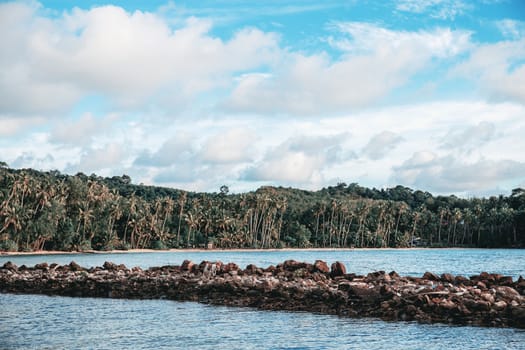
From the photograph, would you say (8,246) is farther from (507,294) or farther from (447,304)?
(507,294)

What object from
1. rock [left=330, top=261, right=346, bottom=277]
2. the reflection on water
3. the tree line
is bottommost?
the reflection on water

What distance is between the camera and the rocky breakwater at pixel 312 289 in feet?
79.7

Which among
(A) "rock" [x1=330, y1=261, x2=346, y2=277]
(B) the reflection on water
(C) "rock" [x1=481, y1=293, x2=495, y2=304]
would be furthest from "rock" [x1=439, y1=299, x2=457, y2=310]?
(A) "rock" [x1=330, y1=261, x2=346, y2=277]

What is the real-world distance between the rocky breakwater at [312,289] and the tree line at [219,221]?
203 ft

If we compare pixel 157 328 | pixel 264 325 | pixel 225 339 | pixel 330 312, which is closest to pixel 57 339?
pixel 157 328

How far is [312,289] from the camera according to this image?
29844 millimetres

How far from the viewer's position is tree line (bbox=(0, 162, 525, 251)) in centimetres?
10431

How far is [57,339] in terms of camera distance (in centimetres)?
2100

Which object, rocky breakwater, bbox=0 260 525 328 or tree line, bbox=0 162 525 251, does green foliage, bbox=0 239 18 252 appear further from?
rocky breakwater, bbox=0 260 525 328

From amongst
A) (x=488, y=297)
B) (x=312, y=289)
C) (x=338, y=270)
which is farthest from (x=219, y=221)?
(x=488, y=297)

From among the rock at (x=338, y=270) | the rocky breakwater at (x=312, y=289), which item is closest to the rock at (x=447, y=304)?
the rocky breakwater at (x=312, y=289)

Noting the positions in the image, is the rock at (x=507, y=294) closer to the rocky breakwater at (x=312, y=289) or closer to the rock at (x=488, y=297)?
the rocky breakwater at (x=312, y=289)

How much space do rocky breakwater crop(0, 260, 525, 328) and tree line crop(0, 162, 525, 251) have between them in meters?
61.9

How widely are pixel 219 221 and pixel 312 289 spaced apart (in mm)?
109331
